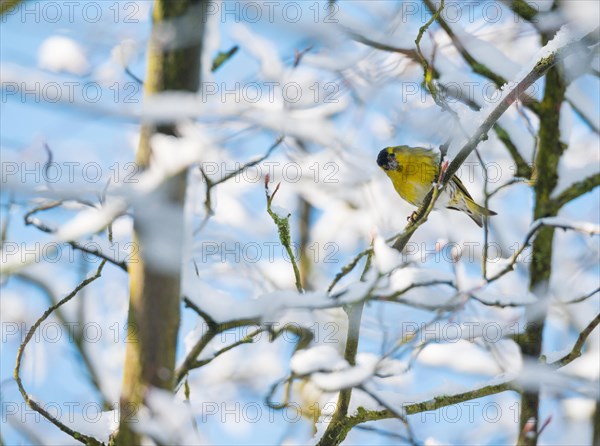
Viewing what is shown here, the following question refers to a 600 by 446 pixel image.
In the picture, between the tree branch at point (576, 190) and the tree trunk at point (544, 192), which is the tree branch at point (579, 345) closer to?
the tree trunk at point (544, 192)

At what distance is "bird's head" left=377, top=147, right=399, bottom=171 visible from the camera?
4984 millimetres

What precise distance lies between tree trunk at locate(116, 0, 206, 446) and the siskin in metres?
2.68

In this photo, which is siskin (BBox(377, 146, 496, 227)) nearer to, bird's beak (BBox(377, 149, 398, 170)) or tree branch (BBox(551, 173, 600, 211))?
bird's beak (BBox(377, 149, 398, 170))

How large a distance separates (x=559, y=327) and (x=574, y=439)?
3.71 feet

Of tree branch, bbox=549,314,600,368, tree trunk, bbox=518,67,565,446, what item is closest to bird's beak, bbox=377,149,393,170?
tree trunk, bbox=518,67,565,446

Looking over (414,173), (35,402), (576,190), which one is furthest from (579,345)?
(414,173)

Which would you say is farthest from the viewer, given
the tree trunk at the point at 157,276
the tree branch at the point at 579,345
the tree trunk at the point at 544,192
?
the tree trunk at the point at 544,192

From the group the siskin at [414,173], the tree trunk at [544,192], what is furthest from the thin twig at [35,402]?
the siskin at [414,173]

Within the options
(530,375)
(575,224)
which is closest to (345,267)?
(530,375)

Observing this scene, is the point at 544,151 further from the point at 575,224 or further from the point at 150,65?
the point at 150,65

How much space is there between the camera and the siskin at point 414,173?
4.90 metres

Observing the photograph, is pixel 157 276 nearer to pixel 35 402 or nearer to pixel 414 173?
pixel 35 402

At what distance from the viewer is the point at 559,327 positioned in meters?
5.86

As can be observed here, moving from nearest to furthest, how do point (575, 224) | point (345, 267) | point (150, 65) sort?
point (150, 65)
point (345, 267)
point (575, 224)
